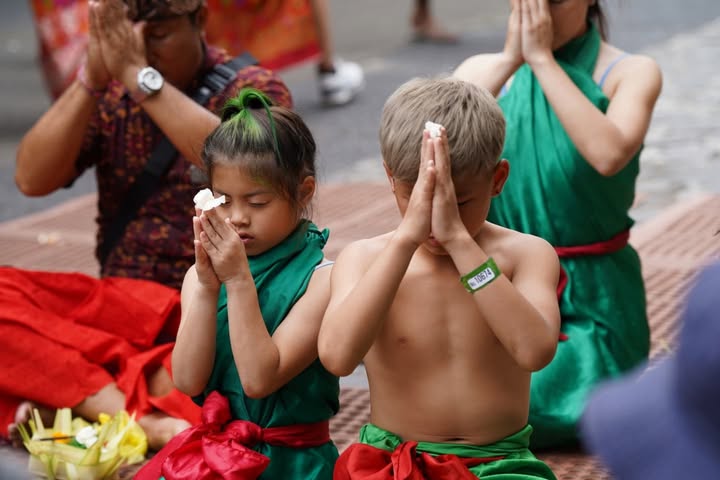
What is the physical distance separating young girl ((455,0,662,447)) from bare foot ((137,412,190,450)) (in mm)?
987

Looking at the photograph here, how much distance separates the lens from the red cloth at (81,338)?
350 cm

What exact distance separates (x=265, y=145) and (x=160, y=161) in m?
1.11

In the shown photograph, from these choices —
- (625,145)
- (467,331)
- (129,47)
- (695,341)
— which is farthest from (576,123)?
(695,341)

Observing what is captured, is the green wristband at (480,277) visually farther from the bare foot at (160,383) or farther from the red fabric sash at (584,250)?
the bare foot at (160,383)

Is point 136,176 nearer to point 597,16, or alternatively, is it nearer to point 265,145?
point 265,145

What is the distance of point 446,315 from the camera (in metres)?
2.51

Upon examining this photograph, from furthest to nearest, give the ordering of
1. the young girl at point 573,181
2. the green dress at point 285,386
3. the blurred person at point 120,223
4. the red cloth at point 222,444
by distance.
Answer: the blurred person at point 120,223 < the young girl at point 573,181 < the green dress at point 285,386 < the red cloth at point 222,444

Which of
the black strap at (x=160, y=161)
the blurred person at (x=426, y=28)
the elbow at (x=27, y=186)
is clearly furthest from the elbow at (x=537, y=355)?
the blurred person at (x=426, y=28)

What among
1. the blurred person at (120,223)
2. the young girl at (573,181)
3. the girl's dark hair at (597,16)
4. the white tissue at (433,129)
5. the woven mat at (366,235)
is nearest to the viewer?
the white tissue at (433,129)

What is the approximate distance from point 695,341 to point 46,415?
267 centimetres

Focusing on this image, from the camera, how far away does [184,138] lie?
3.51 meters

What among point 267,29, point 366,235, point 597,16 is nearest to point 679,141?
point 366,235

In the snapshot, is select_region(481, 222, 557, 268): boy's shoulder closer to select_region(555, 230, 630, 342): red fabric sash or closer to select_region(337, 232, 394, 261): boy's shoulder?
select_region(337, 232, 394, 261): boy's shoulder

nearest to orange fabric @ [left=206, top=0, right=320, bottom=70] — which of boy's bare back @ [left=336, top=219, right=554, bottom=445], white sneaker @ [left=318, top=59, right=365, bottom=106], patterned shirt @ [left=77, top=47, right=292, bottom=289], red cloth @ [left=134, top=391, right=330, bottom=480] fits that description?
white sneaker @ [left=318, top=59, right=365, bottom=106]
